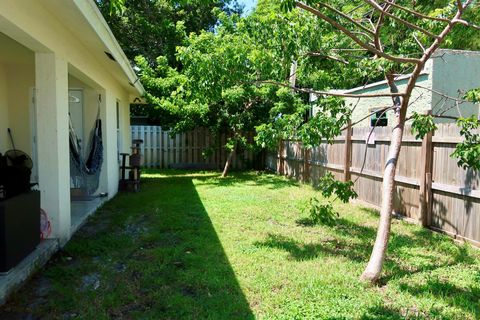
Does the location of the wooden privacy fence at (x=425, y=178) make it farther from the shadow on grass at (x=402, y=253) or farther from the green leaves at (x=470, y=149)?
the green leaves at (x=470, y=149)

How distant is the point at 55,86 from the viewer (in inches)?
182

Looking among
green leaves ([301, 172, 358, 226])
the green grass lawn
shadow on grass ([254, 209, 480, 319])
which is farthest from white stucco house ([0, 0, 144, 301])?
green leaves ([301, 172, 358, 226])

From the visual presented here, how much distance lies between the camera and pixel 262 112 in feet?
45.4

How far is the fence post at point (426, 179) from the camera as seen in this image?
222 inches

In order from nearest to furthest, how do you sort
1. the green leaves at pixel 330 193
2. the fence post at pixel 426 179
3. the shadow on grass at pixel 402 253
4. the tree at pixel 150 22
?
the shadow on grass at pixel 402 253 → the green leaves at pixel 330 193 → the fence post at pixel 426 179 → the tree at pixel 150 22

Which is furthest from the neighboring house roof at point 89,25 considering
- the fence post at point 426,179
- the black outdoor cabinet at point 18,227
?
the fence post at point 426,179

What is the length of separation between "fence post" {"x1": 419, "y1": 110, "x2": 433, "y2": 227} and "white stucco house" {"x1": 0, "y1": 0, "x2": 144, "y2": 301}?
14.8 feet

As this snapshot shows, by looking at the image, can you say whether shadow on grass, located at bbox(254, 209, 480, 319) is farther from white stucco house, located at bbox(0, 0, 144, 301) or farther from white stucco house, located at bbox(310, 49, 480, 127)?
white stucco house, located at bbox(310, 49, 480, 127)

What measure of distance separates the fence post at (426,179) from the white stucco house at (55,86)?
4.51 m

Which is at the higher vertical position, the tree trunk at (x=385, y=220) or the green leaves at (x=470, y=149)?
the green leaves at (x=470, y=149)

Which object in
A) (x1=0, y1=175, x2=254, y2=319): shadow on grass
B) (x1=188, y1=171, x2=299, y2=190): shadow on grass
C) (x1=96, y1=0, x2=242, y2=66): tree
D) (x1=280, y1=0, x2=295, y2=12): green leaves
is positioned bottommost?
(x1=0, y1=175, x2=254, y2=319): shadow on grass

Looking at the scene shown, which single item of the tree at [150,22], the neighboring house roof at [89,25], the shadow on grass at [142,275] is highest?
the tree at [150,22]

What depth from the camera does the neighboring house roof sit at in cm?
406

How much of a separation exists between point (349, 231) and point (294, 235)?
0.82 metres
